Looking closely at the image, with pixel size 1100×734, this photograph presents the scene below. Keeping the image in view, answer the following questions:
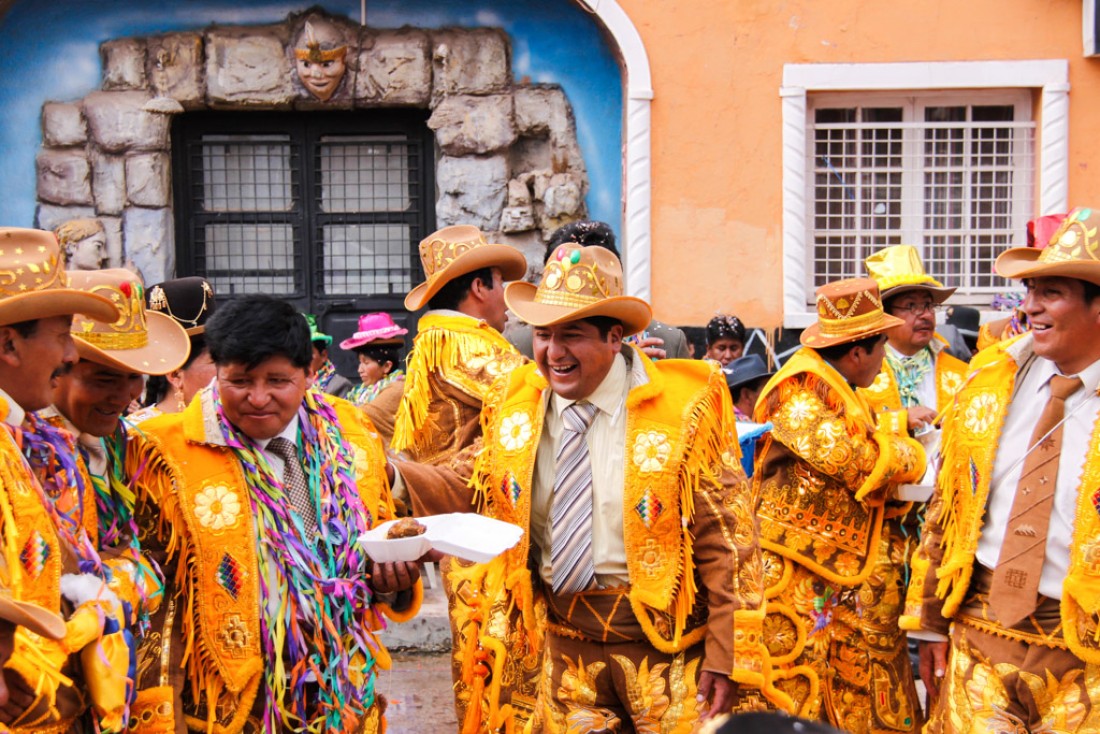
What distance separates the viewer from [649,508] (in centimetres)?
414

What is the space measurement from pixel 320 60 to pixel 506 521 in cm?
742

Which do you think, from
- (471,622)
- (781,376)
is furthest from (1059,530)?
(471,622)

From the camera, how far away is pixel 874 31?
427 inches

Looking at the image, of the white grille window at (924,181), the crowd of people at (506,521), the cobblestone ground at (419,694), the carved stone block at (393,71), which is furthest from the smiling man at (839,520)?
the carved stone block at (393,71)

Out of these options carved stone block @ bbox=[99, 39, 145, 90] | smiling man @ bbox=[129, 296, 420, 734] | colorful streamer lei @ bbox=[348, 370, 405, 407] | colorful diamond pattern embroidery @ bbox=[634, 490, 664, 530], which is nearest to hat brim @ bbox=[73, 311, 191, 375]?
smiling man @ bbox=[129, 296, 420, 734]

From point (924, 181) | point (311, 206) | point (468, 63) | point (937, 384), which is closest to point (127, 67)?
point (311, 206)

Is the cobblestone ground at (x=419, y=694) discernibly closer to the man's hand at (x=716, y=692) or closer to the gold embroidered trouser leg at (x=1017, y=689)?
the man's hand at (x=716, y=692)

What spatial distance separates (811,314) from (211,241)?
5155mm

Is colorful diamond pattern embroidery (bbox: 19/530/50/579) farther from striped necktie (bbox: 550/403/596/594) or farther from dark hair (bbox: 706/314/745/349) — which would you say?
dark hair (bbox: 706/314/745/349)

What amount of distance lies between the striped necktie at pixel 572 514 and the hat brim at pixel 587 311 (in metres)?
0.34

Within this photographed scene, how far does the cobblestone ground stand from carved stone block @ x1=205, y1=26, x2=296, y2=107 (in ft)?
16.2

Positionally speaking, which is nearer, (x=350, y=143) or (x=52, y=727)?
(x=52, y=727)

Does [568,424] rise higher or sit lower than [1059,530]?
higher

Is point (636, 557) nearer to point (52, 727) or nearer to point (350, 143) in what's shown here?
point (52, 727)
